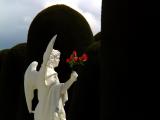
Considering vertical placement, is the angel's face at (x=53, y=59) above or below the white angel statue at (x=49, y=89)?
above

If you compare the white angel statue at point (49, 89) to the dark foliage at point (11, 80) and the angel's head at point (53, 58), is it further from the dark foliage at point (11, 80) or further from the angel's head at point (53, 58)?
the dark foliage at point (11, 80)

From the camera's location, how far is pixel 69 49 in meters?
12.1

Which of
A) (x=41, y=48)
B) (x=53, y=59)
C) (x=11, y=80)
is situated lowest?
(x=11, y=80)

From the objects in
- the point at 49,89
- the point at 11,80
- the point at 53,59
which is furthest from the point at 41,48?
the point at 49,89

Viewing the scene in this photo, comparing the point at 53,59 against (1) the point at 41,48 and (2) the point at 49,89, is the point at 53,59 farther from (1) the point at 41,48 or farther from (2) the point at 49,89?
(1) the point at 41,48

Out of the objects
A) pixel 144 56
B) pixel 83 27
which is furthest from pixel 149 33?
pixel 83 27

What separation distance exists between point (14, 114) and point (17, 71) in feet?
3.78

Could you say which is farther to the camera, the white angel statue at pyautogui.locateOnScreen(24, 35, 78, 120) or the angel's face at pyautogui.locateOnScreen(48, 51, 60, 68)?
the angel's face at pyautogui.locateOnScreen(48, 51, 60, 68)

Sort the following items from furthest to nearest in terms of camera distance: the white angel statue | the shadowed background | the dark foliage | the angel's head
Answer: the dark foliage → the shadowed background → the angel's head → the white angel statue

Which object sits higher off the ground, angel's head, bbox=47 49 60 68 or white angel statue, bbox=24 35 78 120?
angel's head, bbox=47 49 60 68

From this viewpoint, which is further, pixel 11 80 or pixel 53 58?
pixel 11 80

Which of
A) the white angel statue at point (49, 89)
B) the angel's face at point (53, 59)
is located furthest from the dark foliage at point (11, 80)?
the angel's face at point (53, 59)

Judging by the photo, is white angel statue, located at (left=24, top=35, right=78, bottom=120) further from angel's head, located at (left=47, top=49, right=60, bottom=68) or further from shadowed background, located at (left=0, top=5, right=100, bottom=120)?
shadowed background, located at (left=0, top=5, right=100, bottom=120)

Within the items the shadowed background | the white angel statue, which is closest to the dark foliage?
the shadowed background
